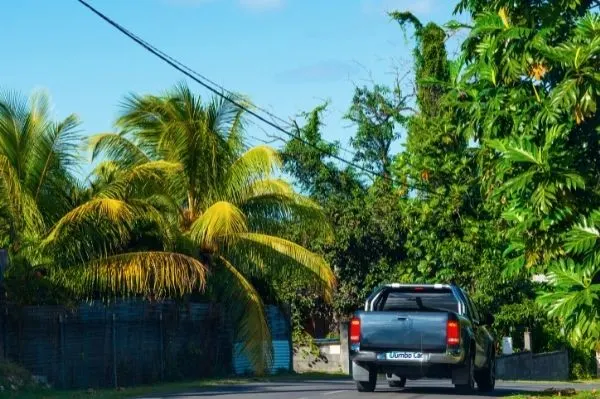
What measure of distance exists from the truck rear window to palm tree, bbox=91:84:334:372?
6.63 m

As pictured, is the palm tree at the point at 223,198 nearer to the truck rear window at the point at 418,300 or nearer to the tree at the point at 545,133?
the truck rear window at the point at 418,300

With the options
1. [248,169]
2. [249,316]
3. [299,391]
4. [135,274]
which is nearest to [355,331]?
[299,391]

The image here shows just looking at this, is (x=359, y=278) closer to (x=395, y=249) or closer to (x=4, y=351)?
(x=395, y=249)

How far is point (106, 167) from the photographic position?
27688mm

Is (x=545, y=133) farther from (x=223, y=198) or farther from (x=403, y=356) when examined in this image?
(x=223, y=198)

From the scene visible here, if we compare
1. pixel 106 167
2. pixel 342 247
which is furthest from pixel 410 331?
pixel 342 247

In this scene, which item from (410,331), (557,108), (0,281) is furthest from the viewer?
(0,281)

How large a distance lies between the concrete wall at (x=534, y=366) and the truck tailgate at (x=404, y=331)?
54.4 feet

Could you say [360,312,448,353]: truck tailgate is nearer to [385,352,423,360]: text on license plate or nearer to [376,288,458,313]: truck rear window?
[385,352,423,360]: text on license plate

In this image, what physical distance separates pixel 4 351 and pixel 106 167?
6.55 metres

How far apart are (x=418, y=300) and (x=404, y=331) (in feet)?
6.21

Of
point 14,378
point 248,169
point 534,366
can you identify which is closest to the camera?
point 14,378

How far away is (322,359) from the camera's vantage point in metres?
34.1

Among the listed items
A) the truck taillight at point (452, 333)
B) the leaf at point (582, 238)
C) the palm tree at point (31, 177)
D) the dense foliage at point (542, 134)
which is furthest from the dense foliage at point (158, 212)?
the leaf at point (582, 238)
